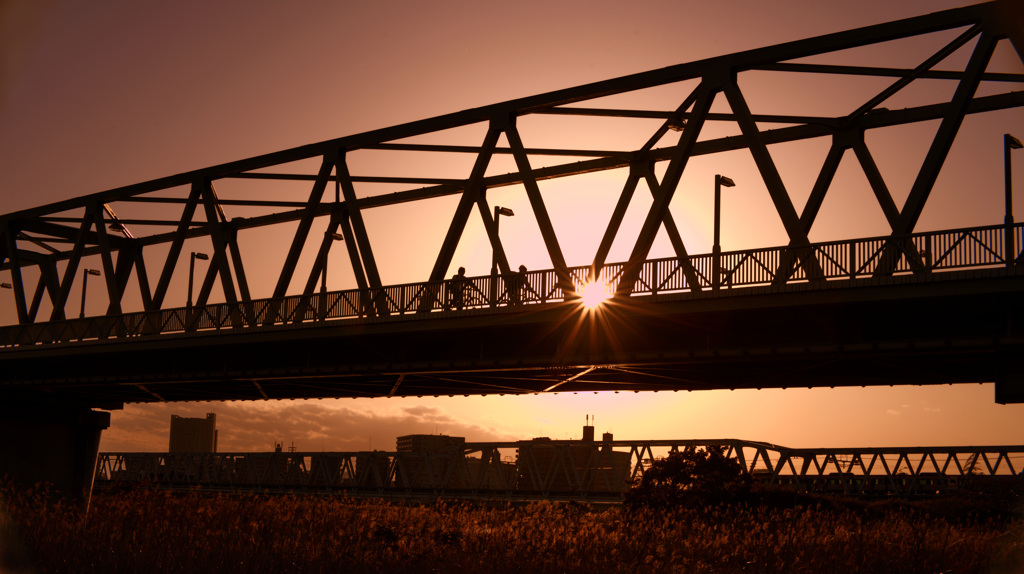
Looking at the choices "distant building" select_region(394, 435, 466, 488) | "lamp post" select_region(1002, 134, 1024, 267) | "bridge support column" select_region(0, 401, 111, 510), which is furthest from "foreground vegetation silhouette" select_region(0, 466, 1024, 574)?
"distant building" select_region(394, 435, 466, 488)

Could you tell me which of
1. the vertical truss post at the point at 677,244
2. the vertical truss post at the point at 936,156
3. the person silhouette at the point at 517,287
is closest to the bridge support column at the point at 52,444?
the person silhouette at the point at 517,287

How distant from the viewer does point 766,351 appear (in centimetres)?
3188

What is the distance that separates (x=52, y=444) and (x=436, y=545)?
39498 mm

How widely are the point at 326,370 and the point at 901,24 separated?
952 inches

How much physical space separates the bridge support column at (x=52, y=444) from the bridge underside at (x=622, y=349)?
1591 mm

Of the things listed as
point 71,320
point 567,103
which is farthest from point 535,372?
point 71,320

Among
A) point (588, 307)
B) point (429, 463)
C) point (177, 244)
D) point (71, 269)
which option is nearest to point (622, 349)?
point (588, 307)

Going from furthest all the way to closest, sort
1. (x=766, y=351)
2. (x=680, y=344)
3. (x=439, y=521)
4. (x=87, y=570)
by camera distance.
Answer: (x=680, y=344), (x=766, y=351), (x=439, y=521), (x=87, y=570)

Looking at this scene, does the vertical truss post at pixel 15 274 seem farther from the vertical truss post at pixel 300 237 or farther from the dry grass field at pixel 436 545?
the dry grass field at pixel 436 545

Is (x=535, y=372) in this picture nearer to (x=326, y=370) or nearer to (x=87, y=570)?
(x=326, y=370)

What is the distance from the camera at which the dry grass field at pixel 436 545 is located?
15.5 meters

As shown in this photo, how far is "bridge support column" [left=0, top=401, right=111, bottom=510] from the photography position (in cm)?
4856

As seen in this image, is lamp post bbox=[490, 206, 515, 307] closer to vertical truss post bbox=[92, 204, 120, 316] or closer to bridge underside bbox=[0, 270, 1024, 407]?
bridge underside bbox=[0, 270, 1024, 407]

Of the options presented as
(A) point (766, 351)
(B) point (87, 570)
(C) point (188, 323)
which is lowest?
(B) point (87, 570)
